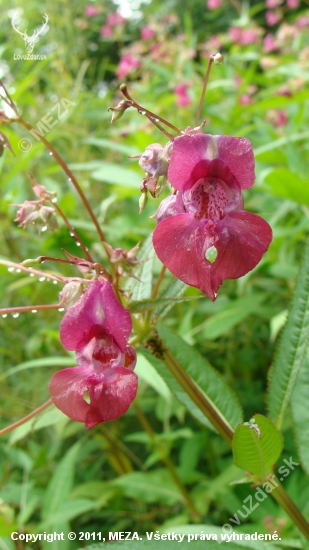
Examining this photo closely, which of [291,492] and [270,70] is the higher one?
[270,70]

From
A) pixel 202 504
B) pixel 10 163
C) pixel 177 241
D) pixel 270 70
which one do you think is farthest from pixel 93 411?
pixel 270 70

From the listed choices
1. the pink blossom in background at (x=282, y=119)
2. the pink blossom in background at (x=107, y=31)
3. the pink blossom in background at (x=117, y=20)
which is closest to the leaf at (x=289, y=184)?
the pink blossom in background at (x=282, y=119)

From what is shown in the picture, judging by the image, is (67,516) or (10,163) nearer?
(67,516)

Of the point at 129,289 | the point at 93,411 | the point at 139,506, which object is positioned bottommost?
the point at 139,506

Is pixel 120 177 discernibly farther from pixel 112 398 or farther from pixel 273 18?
pixel 273 18

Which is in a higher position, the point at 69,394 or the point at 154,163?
the point at 154,163

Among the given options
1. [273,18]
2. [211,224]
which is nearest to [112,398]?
[211,224]

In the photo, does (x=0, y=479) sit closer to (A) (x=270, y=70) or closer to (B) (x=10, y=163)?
(B) (x=10, y=163)

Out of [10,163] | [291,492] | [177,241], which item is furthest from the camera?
[10,163]
